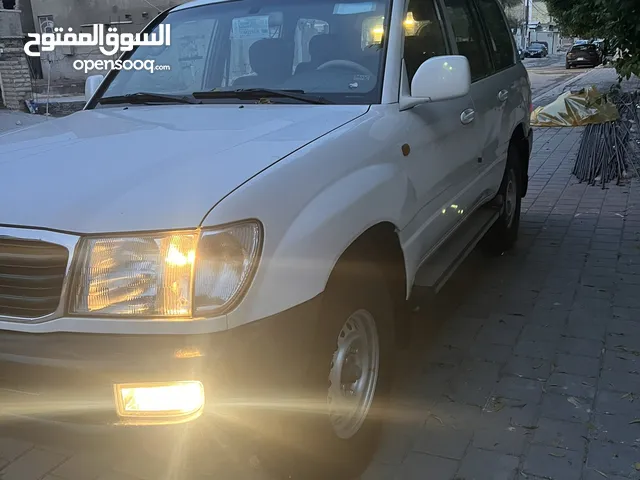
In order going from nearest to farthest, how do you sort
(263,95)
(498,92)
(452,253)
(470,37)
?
(263,95)
(452,253)
(470,37)
(498,92)

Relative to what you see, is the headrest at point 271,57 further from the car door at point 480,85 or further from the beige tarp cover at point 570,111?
the beige tarp cover at point 570,111

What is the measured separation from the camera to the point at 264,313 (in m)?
1.85

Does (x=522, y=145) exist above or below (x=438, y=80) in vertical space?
below

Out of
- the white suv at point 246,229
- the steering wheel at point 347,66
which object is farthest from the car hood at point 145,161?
the steering wheel at point 347,66

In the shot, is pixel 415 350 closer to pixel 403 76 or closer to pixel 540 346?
pixel 540 346

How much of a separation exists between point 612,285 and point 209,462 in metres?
3.80

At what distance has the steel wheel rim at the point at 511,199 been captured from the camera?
17.3 ft

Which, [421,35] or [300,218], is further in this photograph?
→ [421,35]

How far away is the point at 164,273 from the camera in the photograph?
1.83 m

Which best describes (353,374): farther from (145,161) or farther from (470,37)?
(470,37)

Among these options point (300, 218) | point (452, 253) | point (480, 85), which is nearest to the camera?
point (300, 218)

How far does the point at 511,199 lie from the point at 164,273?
4.19 metres

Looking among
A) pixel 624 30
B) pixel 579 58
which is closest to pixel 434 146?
pixel 624 30

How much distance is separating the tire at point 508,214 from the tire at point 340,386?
274 centimetres
